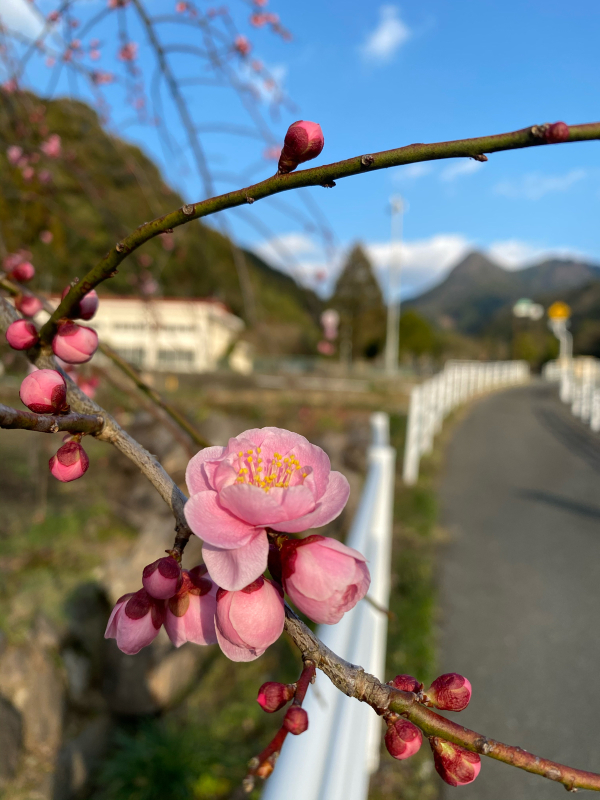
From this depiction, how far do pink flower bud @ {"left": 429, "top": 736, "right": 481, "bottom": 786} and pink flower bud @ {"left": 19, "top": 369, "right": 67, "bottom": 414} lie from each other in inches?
19.1

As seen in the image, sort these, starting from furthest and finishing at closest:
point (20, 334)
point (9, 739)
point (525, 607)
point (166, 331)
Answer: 1. point (525, 607)
2. point (9, 739)
3. point (166, 331)
4. point (20, 334)

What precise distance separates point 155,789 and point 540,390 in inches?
798

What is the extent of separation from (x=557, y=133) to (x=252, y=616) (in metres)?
0.45

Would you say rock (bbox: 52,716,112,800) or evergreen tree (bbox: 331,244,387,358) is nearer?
rock (bbox: 52,716,112,800)

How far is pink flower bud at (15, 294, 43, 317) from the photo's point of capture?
98 centimetres

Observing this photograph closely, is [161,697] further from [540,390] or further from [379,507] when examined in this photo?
[540,390]

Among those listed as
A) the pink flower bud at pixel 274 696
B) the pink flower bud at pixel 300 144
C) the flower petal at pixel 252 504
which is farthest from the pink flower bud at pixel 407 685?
the pink flower bud at pixel 300 144

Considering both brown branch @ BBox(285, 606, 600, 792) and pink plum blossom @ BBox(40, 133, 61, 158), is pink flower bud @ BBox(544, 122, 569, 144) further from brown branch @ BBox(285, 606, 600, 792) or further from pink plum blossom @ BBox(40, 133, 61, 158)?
pink plum blossom @ BBox(40, 133, 61, 158)

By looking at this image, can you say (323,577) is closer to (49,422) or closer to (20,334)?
(49,422)

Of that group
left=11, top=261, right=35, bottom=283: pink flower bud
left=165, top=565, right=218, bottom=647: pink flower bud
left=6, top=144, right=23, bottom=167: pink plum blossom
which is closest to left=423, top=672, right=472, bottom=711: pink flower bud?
left=165, top=565, right=218, bottom=647: pink flower bud

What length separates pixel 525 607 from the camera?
Answer: 441 cm

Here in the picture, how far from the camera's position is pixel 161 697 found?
13.6ft

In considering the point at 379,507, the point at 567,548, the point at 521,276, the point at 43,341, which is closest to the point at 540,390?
the point at 567,548

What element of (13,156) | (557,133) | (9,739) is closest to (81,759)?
(9,739)
